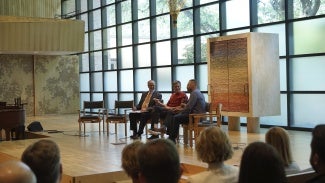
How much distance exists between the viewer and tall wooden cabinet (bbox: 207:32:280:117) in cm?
1005

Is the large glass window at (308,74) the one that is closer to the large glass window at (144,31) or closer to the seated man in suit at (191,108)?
the seated man in suit at (191,108)

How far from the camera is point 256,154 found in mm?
1970

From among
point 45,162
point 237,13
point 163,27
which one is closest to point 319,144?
point 45,162

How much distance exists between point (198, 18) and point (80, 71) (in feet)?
24.7

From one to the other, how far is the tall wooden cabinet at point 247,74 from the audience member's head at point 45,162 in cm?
796

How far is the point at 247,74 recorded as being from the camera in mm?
10070

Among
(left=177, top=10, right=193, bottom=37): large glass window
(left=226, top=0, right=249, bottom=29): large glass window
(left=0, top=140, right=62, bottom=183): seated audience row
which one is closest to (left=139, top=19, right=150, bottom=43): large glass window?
(left=177, top=10, right=193, bottom=37): large glass window

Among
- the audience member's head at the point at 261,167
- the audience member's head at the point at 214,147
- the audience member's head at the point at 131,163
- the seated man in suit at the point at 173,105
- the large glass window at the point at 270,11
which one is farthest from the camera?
the large glass window at the point at 270,11

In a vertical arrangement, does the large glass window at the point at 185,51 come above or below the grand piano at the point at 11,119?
above

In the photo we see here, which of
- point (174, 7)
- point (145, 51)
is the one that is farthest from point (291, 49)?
point (145, 51)

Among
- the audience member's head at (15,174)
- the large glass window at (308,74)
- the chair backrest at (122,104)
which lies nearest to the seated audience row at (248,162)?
the audience member's head at (15,174)

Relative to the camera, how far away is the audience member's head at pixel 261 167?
1934 millimetres

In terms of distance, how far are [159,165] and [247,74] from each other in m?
8.29

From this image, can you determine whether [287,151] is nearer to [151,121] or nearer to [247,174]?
[247,174]
